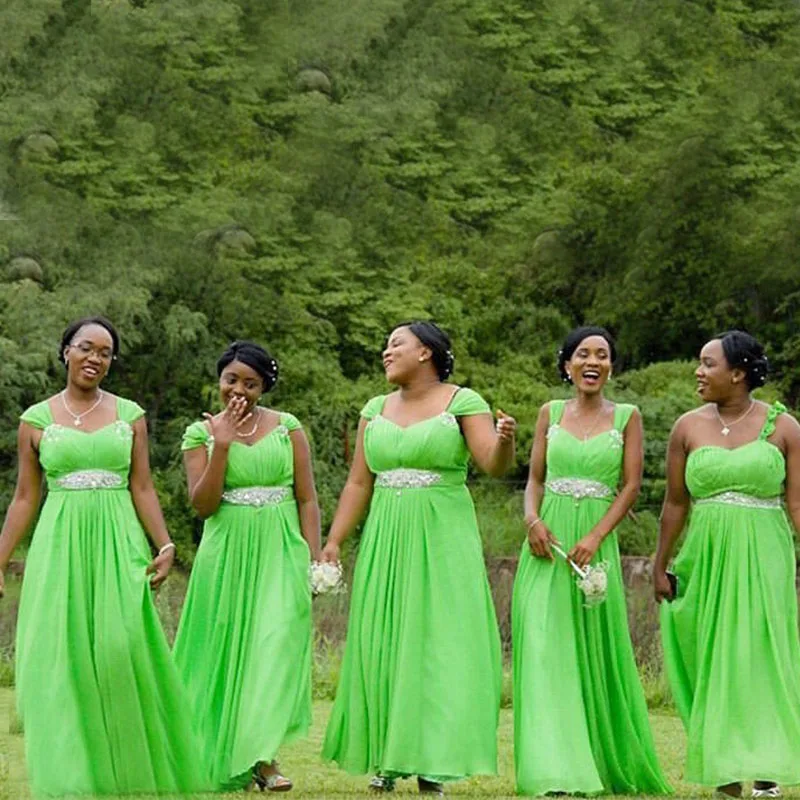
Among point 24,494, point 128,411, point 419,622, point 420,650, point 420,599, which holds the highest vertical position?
point 128,411

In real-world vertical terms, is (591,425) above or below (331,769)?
above

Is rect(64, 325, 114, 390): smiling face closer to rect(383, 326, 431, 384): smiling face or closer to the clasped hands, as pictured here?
rect(383, 326, 431, 384): smiling face

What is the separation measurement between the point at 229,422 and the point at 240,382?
0.71 feet

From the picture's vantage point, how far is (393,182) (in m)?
29.4

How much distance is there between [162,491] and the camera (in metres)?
22.5

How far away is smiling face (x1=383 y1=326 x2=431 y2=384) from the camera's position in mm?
8984

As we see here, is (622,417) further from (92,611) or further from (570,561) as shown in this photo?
(92,611)

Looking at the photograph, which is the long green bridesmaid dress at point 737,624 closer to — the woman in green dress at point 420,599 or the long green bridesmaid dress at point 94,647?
the woman in green dress at point 420,599

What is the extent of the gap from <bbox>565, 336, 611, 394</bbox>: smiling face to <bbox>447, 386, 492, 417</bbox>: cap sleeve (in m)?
0.50

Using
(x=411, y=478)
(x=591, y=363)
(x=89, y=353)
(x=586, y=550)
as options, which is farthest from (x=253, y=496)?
(x=591, y=363)

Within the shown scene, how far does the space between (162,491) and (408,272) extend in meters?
6.71

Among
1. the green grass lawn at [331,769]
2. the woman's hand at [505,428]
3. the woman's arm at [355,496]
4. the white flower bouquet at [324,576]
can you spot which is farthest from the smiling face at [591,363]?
the green grass lawn at [331,769]

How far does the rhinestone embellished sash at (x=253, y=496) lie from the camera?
916 centimetres

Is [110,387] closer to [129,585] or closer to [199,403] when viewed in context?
[199,403]
